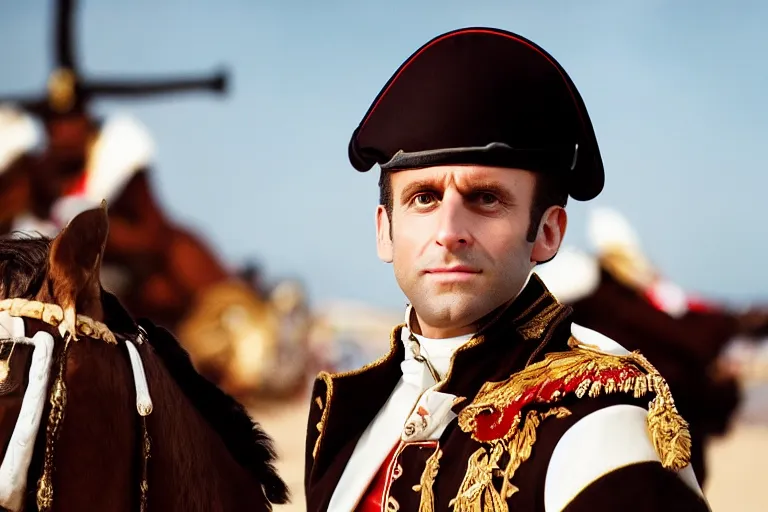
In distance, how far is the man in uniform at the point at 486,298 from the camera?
43.4 inches

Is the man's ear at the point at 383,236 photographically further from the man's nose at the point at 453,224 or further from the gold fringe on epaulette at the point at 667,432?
the gold fringe on epaulette at the point at 667,432

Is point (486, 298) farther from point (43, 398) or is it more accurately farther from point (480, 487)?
point (43, 398)

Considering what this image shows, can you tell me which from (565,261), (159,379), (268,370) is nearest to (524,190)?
(159,379)

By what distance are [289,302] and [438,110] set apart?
887 centimetres

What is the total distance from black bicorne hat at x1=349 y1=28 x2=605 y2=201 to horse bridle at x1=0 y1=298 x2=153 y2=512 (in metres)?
0.41

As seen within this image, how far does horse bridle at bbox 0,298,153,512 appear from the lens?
3.57 ft

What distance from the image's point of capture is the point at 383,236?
1.32 meters

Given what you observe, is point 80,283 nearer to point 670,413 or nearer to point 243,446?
point 243,446

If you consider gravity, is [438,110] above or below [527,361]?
above

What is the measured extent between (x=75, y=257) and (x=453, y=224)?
1.46 ft

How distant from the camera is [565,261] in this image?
3322 mm

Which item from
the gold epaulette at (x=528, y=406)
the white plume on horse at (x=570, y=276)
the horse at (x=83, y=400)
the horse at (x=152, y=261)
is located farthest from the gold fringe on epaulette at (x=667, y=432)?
the horse at (x=152, y=261)

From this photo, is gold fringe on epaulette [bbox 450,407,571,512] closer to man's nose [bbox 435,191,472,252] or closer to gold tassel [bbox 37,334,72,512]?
man's nose [bbox 435,191,472,252]

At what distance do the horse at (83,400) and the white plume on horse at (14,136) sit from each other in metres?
7.32
